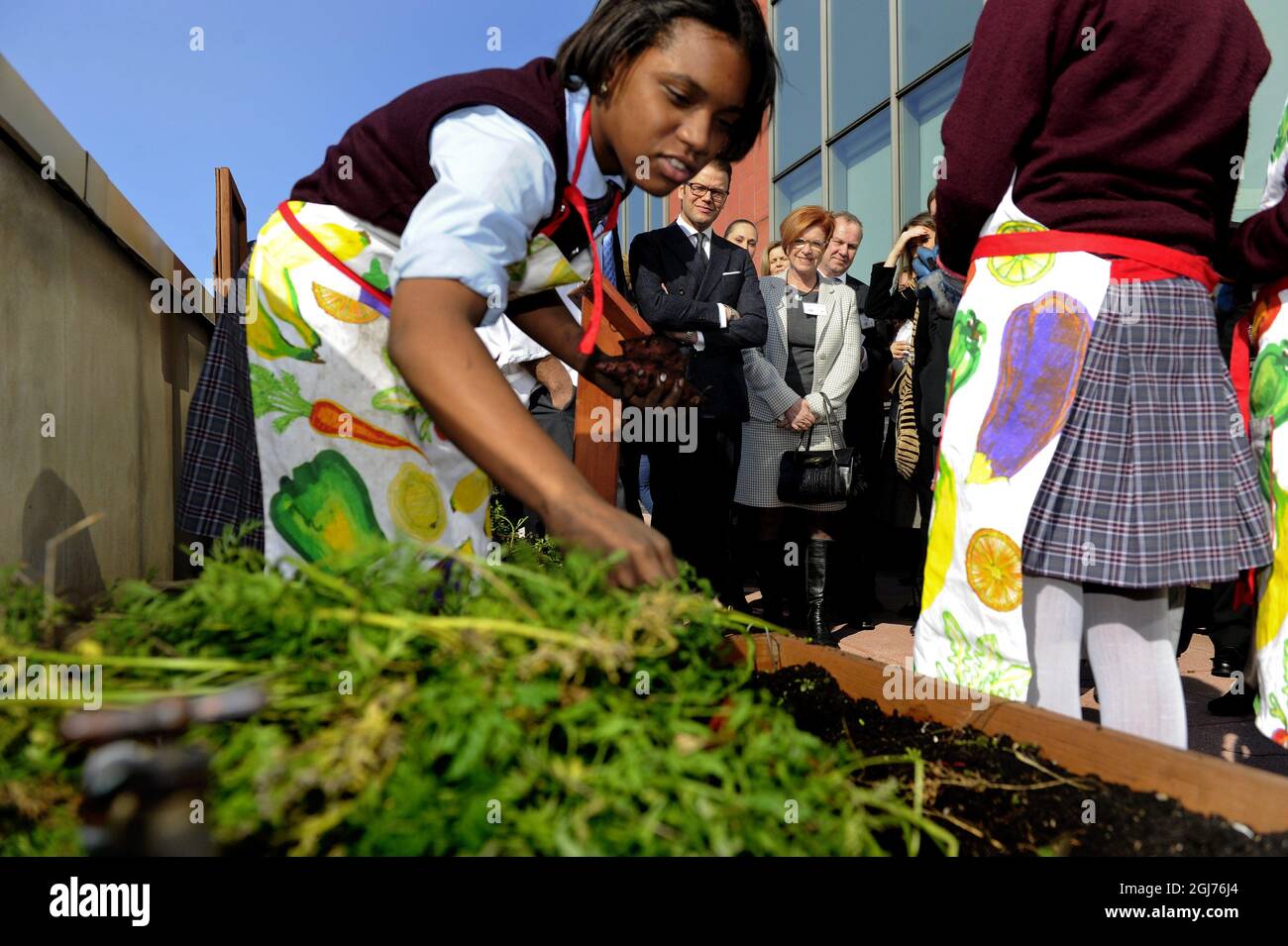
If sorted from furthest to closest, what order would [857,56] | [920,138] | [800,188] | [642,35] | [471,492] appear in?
[800,188] → [857,56] → [920,138] → [471,492] → [642,35]

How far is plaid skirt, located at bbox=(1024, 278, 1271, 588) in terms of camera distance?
1.79 metres

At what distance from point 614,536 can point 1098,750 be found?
776 mm

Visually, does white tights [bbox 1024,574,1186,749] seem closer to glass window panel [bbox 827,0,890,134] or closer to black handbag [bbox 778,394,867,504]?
black handbag [bbox 778,394,867,504]

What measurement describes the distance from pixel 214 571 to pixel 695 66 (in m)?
1.02

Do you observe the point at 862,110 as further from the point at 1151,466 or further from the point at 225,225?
the point at 1151,466

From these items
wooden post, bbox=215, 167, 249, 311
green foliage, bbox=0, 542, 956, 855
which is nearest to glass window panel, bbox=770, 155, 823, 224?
wooden post, bbox=215, 167, 249, 311

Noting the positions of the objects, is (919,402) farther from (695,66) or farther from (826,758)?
(826,758)

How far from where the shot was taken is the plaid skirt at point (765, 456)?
5062 mm

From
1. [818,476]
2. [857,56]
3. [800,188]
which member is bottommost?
[818,476]

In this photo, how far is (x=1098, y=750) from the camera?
129cm

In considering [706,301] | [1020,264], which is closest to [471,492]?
[1020,264]

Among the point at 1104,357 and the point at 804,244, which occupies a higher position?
the point at 804,244

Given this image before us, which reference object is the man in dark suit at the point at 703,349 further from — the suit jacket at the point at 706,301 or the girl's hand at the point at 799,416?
the girl's hand at the point at 799,416

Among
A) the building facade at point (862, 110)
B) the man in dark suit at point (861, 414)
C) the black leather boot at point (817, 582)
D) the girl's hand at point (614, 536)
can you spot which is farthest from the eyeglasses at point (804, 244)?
the girl's hand at point (614, 536)
